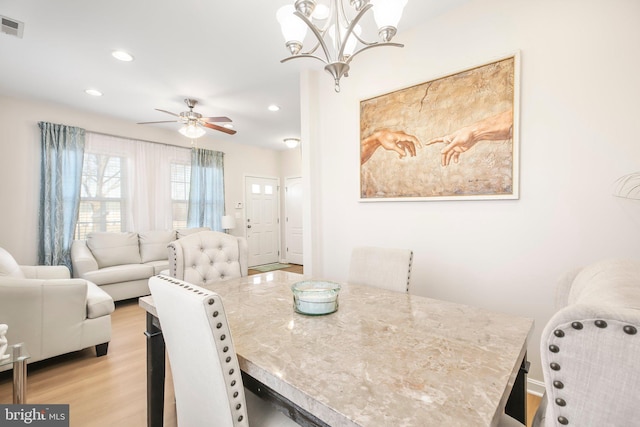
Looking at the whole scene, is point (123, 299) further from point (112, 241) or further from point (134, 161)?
point (134, 161)

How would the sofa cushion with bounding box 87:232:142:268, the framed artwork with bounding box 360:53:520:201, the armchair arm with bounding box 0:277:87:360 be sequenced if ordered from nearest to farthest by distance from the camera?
1. the framed artwork with bounding box 360:53:520:201
2. the armchair arm with bounding box 0:277:87:360
3. the sofa cushion with bounding box 87:232:142:268

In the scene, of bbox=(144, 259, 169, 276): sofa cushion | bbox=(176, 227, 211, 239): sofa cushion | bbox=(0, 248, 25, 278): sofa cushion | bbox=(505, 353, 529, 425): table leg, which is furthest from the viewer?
bbox=(176, 227, 211, 239): sofa cushion

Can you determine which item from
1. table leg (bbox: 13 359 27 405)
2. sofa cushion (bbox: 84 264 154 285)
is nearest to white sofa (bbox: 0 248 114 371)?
table leg (bbox: 13 359 27 405)

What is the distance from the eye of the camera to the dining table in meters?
0.65

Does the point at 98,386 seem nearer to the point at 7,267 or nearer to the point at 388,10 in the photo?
the point at 7,267

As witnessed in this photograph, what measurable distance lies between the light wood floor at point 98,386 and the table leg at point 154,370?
338 mm

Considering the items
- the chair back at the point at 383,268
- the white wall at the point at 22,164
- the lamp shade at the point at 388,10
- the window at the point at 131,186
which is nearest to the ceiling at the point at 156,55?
the white wall at the point at 22,164

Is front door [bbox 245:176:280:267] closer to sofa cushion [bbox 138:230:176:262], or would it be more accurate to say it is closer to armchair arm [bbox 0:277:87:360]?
sofa cushion [bbox 138:230:176:262]

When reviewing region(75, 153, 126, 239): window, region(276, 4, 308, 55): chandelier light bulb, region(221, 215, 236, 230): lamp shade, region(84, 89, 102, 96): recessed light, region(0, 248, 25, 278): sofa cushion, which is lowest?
region(0, 248, 25, 278): sofa cushion

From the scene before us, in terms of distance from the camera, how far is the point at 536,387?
5.93 ft

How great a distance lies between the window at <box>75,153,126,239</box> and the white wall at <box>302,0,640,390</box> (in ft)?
13.6

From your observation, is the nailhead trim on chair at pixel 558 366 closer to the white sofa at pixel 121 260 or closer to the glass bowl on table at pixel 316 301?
the glass bowl on table at pixel 316 301

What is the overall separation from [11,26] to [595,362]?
3.40 m

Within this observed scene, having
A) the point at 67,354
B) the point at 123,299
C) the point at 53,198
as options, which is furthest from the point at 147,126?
the point at 67,354
